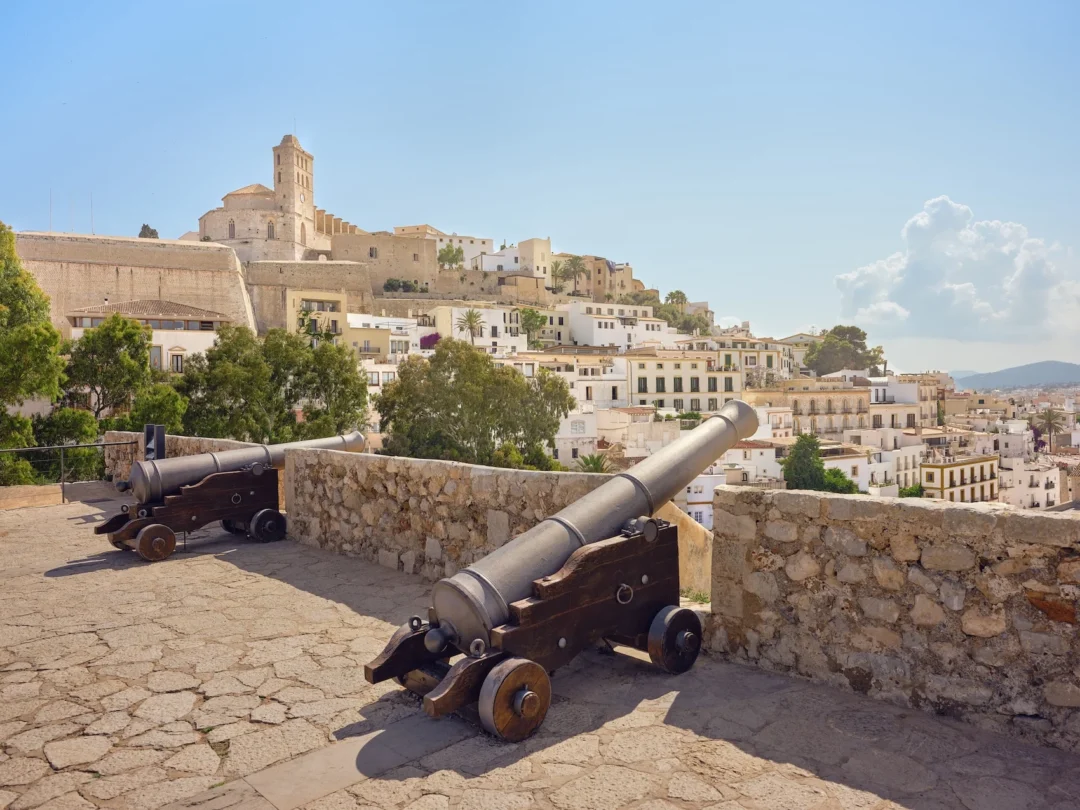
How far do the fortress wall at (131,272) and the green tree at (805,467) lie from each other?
124 feet

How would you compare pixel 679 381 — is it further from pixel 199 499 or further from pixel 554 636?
pixel 554 636

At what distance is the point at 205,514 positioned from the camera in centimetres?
662

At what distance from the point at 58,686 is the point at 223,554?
287 centimetres

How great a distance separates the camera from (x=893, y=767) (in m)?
2.65

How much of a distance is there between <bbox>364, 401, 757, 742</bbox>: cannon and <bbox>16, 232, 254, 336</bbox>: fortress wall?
55203 mm

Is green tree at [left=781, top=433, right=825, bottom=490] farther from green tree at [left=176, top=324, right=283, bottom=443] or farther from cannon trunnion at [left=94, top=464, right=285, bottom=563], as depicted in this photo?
cannon trunnion at [left=94, top=464, right=285, bottom=563]

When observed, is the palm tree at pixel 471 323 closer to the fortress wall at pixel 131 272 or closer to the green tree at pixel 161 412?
the fortress wall at pixel 131 272

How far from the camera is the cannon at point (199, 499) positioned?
633 cm

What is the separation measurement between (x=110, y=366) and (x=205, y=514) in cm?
2420

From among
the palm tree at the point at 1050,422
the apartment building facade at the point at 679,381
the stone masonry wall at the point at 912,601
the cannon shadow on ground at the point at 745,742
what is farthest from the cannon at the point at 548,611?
the palm tree at the point at 1050,422

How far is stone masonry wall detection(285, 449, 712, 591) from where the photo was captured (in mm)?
4586

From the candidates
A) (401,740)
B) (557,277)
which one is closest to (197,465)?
(401,740)

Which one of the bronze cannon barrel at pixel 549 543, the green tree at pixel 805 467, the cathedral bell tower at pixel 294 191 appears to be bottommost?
the green tree at pixel 805 467

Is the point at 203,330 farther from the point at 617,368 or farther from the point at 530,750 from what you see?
the point at 530,750
